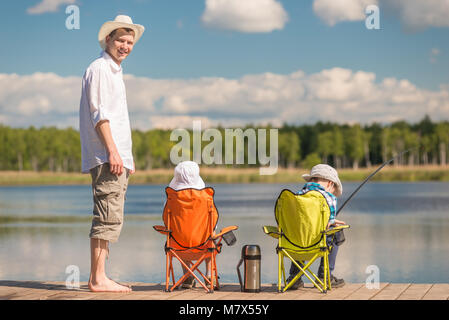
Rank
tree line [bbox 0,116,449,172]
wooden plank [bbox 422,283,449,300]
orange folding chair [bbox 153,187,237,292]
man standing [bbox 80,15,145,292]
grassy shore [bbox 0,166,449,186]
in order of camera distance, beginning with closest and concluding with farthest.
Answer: wooden plank [bbox 422,283,449,300] → man standing [bbox 80,15,145,292] → orange folding chair [bbox 153,187,237,292] → grassy shore [bbox 0,166,449,186] → tree line [bbox 0,116,449,172]

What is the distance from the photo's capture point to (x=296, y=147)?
256ft

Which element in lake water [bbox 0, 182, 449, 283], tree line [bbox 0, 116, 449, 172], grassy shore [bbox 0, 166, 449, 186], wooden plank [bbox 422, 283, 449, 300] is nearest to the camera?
wooden plank [bbox 422, 283, 449, 300]

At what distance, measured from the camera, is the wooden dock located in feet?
14.8

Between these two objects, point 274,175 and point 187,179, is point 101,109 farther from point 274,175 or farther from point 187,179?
point 274,175

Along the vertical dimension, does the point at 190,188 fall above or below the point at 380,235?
above

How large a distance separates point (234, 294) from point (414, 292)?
1235 millimetres

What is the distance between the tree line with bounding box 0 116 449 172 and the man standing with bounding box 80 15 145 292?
221 feet

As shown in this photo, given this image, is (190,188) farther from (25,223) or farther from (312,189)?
(25,223)

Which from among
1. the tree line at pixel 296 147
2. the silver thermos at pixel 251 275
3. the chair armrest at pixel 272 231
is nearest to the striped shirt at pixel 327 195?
the chair armrest at pixel 272 231

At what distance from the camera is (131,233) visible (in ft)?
43.1

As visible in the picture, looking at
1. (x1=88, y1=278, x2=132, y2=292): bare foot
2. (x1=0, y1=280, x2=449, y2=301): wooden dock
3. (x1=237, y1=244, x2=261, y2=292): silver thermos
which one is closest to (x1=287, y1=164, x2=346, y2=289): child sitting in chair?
(x1=0, y1=280, x2=449, y2=301): wooden dock

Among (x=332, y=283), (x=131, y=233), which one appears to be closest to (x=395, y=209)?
(x=131, y=233)

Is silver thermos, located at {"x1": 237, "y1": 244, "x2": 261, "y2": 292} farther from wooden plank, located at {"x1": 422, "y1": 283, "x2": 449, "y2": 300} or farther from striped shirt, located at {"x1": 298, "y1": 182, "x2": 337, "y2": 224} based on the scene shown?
wooden plank, located at {"x1": 422, "y1": 283, "x2": 449, "y2": 300}
